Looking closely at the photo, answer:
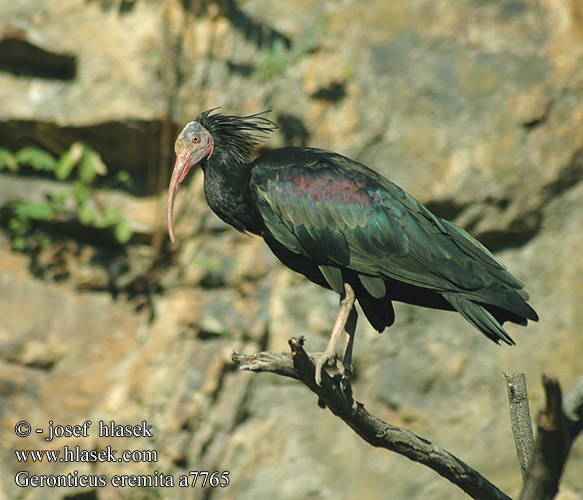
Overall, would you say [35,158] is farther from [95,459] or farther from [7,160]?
[95,459]

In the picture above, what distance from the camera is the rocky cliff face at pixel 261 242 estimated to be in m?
7.10

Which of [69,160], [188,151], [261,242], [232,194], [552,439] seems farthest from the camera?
[261,242]

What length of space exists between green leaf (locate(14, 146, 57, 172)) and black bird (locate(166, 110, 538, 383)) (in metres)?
3.05

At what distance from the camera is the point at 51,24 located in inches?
285

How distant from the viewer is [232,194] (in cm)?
461

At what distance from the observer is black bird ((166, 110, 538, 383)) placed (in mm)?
4238

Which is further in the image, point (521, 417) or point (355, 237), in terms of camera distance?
point (355, 237)

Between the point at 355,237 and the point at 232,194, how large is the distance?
2.69 feet

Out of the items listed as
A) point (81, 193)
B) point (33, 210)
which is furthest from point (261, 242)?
point (33, 210)

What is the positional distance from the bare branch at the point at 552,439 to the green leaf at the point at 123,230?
5.27 metres

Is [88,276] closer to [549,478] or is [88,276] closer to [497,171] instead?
[497,171]

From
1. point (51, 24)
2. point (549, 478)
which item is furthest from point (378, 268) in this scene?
point (51, 24)

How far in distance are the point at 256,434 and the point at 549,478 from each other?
5120 millimetres

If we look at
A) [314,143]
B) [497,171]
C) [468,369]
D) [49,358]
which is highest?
[497,171]
